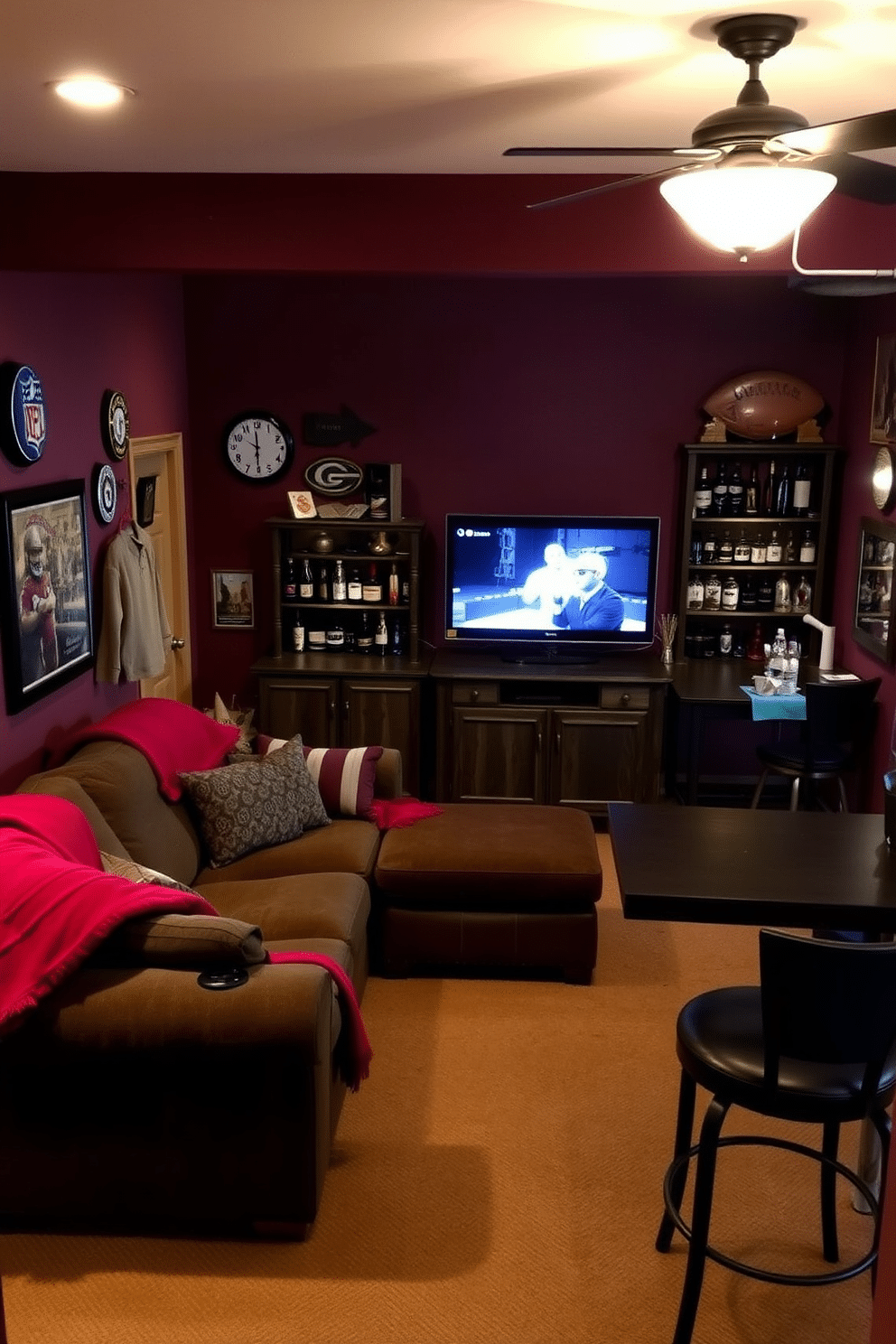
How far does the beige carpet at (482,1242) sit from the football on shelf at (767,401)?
3310mm

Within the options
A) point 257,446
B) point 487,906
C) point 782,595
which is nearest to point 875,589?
point 782,595

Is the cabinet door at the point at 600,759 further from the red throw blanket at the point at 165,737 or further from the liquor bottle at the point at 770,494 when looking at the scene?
the red throw blanket at the point at 165,737

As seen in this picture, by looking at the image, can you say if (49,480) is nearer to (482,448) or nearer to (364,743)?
(364,743)

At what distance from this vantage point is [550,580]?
20.7 ft

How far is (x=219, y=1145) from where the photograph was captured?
121 inches

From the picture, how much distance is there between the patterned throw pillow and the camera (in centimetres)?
443

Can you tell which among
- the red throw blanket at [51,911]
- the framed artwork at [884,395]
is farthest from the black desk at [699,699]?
the red throw blanket at [51,911]

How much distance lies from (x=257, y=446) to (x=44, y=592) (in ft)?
7.55

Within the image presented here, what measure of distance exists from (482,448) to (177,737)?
2.61 metres

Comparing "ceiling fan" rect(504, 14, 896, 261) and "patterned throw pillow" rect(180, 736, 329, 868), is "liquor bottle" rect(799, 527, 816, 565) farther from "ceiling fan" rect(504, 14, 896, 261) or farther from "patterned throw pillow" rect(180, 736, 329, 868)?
"ceiling fan" rect(504, 14, 896, 261)

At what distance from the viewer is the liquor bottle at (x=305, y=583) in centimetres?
638

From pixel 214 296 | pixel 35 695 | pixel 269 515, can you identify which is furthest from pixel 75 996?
pixel 214 296

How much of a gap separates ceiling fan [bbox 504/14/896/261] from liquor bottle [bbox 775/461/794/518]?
153 inches

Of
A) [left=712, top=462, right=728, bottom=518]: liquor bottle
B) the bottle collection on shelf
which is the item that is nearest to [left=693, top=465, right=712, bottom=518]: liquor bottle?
[left=712, top=462, right=728, bottom=518]: liquor bottle
